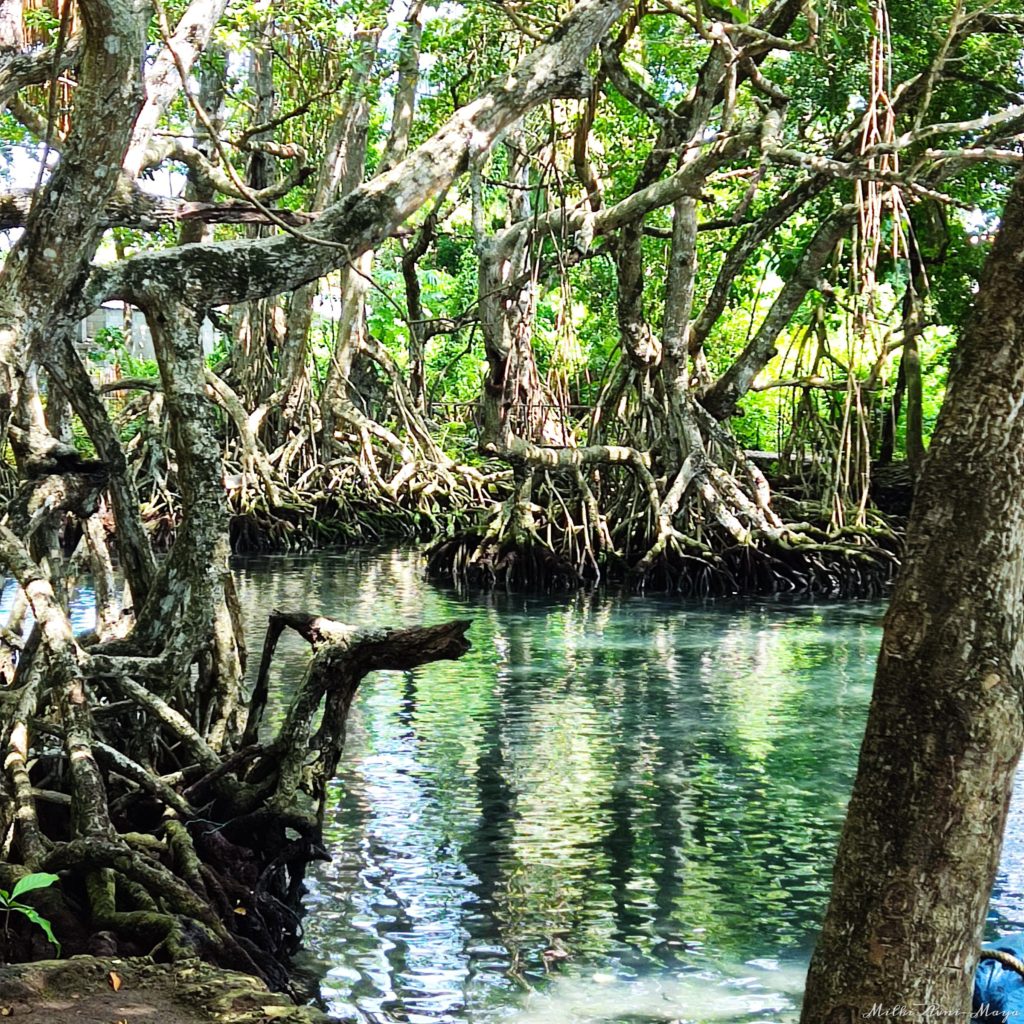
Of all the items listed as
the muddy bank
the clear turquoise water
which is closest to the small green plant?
the muddy bank

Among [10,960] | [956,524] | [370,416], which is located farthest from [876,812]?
[370,416]

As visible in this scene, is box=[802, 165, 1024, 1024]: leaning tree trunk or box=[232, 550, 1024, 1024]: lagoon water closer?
box=[802, 165, 1024, 1024]: leaning tree trunk

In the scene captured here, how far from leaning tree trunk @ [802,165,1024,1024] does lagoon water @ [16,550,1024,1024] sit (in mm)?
1920

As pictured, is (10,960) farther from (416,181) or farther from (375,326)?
(375,326)

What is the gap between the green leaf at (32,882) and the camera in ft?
12.1

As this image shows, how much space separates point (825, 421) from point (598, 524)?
3065 millimetres

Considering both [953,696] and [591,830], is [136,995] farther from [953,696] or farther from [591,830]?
[591,830]

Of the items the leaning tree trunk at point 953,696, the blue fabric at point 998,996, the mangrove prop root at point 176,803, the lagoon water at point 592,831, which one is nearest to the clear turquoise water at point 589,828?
the lagoon water at point 592,831

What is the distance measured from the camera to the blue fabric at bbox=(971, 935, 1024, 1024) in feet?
→ 13.6

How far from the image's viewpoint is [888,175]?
6941mm

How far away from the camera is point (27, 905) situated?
3.81 m

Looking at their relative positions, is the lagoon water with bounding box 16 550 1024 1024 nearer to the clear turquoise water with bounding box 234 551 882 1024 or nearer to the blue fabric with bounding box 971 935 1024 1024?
the clear turquoise water with bounding box 234 551 882 1024

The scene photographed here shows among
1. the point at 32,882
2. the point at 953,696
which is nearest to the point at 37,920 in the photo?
the point at 32,882

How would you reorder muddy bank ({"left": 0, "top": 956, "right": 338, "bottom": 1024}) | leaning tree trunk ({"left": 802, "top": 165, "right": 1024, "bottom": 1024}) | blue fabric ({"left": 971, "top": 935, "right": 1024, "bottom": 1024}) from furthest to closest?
blue fabric ({"left": 971, "top": 935, "right": 1024, "bottom": 1024}), muddy bank ({"left": 0, "top": 956, "right": 338, "bottom": 1024}), leaning tree trunk ({"left": 802, "top": 165, "right": 1024, "bottom": 1024})
